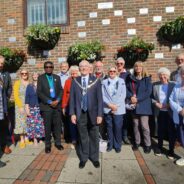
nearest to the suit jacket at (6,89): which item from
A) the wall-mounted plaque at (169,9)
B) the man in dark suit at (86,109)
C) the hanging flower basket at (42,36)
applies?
the man in dark suit at (86,109)

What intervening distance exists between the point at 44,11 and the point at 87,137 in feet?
15.5

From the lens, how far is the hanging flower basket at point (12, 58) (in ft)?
23.0

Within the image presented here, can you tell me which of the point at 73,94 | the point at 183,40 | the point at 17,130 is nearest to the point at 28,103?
the point at 17,130

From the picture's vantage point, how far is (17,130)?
216 inches

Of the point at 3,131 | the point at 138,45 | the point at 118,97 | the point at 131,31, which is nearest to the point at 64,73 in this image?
the point at 118,97

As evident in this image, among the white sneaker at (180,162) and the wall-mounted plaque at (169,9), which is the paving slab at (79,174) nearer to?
the white sneaker at (180,162)

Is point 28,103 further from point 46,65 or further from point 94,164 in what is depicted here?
point 94,164

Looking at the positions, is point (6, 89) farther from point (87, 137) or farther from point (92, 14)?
point (92, 14)

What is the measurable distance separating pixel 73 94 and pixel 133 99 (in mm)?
1306

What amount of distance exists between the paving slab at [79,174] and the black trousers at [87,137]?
0.57 feet

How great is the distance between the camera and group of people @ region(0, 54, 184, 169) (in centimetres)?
437

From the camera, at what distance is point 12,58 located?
7.10 m

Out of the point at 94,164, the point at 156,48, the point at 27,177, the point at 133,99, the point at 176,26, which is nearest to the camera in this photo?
the point at 27,177

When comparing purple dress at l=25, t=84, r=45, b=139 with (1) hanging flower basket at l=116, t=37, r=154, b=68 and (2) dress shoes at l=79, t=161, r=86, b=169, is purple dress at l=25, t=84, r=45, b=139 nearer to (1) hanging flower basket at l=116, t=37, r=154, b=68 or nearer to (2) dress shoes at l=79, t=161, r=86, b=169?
(2) dress shoes at l=79, t=161, r=86, b=169
